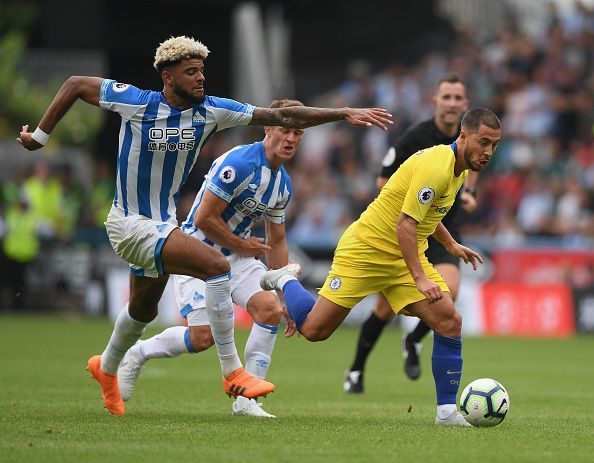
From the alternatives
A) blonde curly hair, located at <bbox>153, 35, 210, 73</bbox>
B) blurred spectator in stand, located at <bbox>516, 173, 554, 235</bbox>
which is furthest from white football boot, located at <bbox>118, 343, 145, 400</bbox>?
blurred spectator in stand, located at <bbox>516, 173, 554, 235</bbox>

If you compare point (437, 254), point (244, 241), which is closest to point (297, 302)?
point (244, 241)

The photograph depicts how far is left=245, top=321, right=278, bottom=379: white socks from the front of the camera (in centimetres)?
876

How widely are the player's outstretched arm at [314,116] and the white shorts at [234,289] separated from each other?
1335 mm

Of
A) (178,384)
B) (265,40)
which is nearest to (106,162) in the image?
(265,40)

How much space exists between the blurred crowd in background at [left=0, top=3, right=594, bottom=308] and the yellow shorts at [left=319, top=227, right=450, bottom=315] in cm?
1154

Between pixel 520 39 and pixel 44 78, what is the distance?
11.3m

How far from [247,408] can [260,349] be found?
1.54 feet

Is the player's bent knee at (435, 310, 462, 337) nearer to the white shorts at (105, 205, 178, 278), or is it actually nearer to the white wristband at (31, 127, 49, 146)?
the white shorts at (105, 205, 178, 278)

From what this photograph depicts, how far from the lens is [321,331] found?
27.2 ft

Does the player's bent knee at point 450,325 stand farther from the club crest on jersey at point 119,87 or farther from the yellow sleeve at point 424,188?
the club crest on jersey at point 119,87

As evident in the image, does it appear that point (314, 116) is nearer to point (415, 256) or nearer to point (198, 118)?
point (198, 118)

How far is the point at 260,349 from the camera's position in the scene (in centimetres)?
879

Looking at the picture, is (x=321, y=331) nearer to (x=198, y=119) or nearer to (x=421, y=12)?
(x=198, y=119)

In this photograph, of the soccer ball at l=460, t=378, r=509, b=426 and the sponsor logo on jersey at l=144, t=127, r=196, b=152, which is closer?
the soccer ball at l=460, t=378, r=509, b=426
